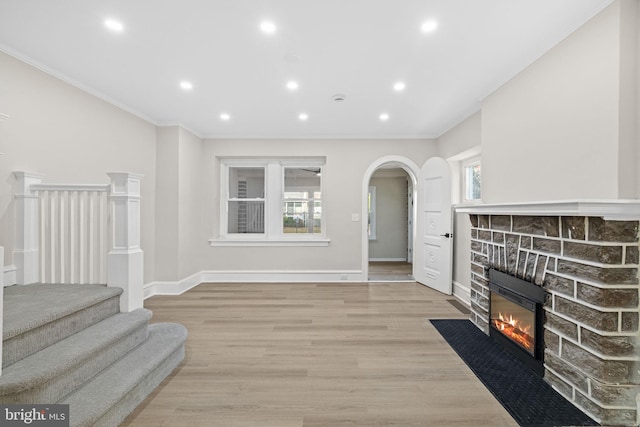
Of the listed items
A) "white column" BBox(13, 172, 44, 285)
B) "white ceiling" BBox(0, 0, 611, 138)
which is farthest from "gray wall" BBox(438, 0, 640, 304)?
"white column" BBox(13, 172, 44, 285)

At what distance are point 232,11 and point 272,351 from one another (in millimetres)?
2648

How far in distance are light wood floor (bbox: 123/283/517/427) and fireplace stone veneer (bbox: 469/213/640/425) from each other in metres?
0.53

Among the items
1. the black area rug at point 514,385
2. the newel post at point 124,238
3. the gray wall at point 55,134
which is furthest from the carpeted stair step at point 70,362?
the black area rug at point 514,385

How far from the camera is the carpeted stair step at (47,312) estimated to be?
5.16ft

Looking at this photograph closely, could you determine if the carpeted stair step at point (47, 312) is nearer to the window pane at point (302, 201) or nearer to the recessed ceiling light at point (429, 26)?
the recessed ceiling light at point (429, 26)

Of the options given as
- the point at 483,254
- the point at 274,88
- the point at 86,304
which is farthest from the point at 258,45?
the point at 483,254

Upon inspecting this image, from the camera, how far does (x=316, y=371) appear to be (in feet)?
7.49

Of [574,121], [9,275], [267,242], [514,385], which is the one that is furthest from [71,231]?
[574,121]

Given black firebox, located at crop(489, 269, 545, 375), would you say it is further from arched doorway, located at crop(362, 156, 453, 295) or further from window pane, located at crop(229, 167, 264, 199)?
window pane, located at crop(229, 167, 264, 199)

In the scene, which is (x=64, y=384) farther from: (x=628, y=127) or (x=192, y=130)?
Result: (x=192, y=130)

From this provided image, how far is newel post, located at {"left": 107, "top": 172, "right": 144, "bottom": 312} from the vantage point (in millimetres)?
2270

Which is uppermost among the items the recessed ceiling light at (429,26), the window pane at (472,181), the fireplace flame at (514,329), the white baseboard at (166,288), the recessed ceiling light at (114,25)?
the recessed ceiling light at (114,25)

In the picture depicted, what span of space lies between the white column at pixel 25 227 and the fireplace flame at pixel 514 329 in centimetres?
408

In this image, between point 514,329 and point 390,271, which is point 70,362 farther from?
point 390,271
